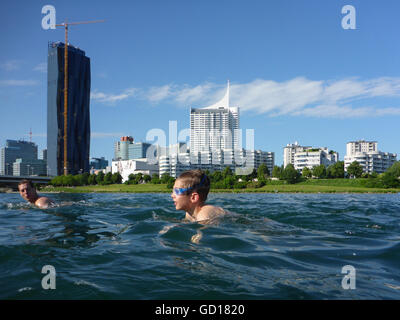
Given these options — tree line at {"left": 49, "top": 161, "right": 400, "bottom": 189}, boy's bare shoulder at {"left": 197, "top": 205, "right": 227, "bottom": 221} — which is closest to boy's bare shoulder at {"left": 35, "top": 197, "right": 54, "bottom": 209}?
boy's bare shoulder at {"left": 197, "top": 205, "right": 227, "bottom": 221}

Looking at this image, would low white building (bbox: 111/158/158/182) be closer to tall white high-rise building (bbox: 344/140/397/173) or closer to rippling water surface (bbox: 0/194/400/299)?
tall white high-rise building (bbox: 344/140/397/173)

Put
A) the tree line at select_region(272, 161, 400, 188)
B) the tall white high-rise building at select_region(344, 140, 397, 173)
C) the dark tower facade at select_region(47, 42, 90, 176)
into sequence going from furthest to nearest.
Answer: the dark tower facade at select_region(47, 42, 90, 176), the tall white high-rise building at select_region(344, 140, 397, 173), the tree line at select_region(272, 161, 400, 188)

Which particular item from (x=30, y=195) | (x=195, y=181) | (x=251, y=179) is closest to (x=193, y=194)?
(x=195, y=181)

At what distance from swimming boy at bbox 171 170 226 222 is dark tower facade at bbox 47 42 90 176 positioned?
174024 millimetres

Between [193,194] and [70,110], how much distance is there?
181462 mm

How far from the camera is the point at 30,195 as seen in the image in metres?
11.6

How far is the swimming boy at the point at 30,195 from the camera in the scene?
1120 cm

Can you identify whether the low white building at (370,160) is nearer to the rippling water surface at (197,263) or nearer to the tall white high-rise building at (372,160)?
the tall white high-rise building at (372,160)

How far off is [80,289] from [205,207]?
162 inches

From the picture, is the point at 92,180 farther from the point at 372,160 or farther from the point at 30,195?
the point at 372,160

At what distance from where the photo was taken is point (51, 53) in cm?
17200

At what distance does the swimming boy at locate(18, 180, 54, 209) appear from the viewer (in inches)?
441

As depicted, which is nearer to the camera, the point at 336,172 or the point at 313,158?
the point at 336,172
